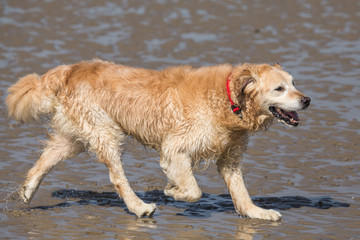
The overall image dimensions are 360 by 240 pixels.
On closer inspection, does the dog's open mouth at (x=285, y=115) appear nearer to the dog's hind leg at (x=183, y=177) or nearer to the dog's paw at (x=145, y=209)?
the dog's hind leg at (x=183, y=177)

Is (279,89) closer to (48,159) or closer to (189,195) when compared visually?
(189,195)

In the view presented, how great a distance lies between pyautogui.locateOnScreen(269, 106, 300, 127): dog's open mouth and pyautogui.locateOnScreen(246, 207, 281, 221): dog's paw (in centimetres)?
98

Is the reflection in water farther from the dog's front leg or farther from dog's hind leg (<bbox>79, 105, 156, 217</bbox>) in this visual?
dog's hind leg (<bbox>79, 105, 156, 217</bbox>)

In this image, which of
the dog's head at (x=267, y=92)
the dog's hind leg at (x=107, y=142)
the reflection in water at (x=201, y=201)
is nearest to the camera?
the dog's head at (x=267, y=92)

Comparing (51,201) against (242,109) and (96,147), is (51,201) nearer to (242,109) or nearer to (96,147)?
(96,147)

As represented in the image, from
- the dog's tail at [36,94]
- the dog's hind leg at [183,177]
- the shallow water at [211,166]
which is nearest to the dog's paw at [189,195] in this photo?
the dog's hind leg at [183,177]

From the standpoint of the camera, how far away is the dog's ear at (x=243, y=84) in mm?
7867

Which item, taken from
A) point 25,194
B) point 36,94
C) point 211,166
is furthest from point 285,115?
point 25,194

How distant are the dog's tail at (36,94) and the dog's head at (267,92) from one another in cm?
210

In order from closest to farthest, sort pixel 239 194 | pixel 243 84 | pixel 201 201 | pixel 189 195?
pixel 243 84
pixel 189 195
pixel 239 194
pixel 201 201

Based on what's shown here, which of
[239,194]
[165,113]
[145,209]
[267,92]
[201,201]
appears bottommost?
[201,201]

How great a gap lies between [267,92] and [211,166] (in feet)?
8.01

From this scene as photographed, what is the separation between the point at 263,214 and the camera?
8.13m

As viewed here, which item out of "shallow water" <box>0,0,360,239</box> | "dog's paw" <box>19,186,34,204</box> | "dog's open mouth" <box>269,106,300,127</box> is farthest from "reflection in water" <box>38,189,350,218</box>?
"dog's open mouth" <box>269,106,300,127</box>
